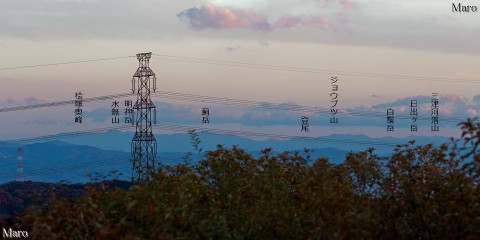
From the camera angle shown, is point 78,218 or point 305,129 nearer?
point 78,218

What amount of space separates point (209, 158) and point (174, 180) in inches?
125

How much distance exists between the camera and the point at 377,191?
642 inches

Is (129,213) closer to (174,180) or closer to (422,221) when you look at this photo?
(174,180)

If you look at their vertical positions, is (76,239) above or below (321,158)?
below

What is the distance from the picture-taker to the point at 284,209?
13.9 metres

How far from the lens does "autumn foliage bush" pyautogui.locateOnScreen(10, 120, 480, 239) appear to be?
13.2m

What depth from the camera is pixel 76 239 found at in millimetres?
13734

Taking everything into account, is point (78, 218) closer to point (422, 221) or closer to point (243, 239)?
point (243, 239)

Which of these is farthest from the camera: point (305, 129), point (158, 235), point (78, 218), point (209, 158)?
point (305, 129)

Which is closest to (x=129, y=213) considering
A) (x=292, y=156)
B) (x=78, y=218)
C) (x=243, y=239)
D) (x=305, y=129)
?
(x=78, y=218)

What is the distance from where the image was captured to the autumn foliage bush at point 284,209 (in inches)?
520

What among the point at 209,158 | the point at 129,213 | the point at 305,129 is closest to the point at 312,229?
the point at 129,213

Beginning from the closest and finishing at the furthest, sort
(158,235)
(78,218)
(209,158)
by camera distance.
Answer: (158,235) → (78,218) → (209,158)

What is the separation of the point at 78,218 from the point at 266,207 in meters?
3.59
